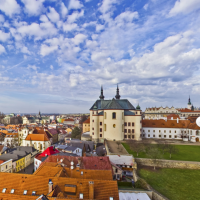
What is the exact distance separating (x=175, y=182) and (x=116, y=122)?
30.2 metres

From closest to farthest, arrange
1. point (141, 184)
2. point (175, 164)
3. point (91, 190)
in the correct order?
point (91, 190), point (141, 184), point (175, 164)

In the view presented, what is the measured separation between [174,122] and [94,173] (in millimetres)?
50647

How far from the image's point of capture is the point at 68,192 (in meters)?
16.1

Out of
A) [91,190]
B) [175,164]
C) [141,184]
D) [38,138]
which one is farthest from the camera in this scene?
[38,138]

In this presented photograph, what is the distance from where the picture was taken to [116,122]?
5403 centimetres

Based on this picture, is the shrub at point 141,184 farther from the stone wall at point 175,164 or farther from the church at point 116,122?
the church at point 116,122

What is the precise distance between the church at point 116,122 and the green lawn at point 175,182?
24.4 meters

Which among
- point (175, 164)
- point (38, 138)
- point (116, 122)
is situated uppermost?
point (116, 122)

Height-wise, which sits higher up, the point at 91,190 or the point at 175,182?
the point at 91,190

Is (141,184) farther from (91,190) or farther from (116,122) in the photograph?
(116,122)

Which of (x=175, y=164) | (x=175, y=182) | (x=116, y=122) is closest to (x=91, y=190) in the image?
(x=175, y=182)

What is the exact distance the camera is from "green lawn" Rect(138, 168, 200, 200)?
21703mm

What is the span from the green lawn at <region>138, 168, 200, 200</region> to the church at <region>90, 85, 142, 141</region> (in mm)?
24406

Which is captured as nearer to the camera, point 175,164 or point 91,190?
point 91,190
